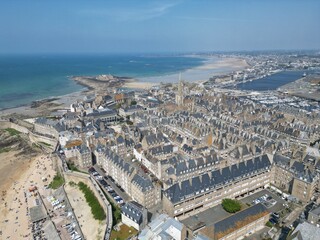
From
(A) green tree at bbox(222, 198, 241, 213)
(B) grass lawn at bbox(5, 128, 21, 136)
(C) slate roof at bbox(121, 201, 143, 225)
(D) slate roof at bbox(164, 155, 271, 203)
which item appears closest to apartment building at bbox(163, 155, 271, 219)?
(D) slate roof at bbox(164, 155, 271, 203)

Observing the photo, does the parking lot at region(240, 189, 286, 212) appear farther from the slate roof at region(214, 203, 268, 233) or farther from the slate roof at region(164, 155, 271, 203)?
the slate roof at region(214, 203, 268, 233)

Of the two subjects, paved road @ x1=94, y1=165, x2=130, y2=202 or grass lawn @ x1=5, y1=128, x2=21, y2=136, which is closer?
paved road @ x1=94, y1=165, x2=130, y2=202

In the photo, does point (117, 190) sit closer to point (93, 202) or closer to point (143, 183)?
point (93, 202)

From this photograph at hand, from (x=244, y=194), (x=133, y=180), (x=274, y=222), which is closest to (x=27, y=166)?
(x=133, y=180)

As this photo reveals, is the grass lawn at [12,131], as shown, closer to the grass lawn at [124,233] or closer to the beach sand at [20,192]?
the beach sand at [20,192]

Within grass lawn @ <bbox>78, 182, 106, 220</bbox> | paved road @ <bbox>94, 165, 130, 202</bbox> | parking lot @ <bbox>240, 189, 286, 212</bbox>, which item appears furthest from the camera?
paved road @ <bbox>94, 165, 130, 202</bbox>

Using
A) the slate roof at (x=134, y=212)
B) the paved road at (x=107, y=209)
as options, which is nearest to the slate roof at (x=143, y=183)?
the slate roof at (x=134, y=212)
